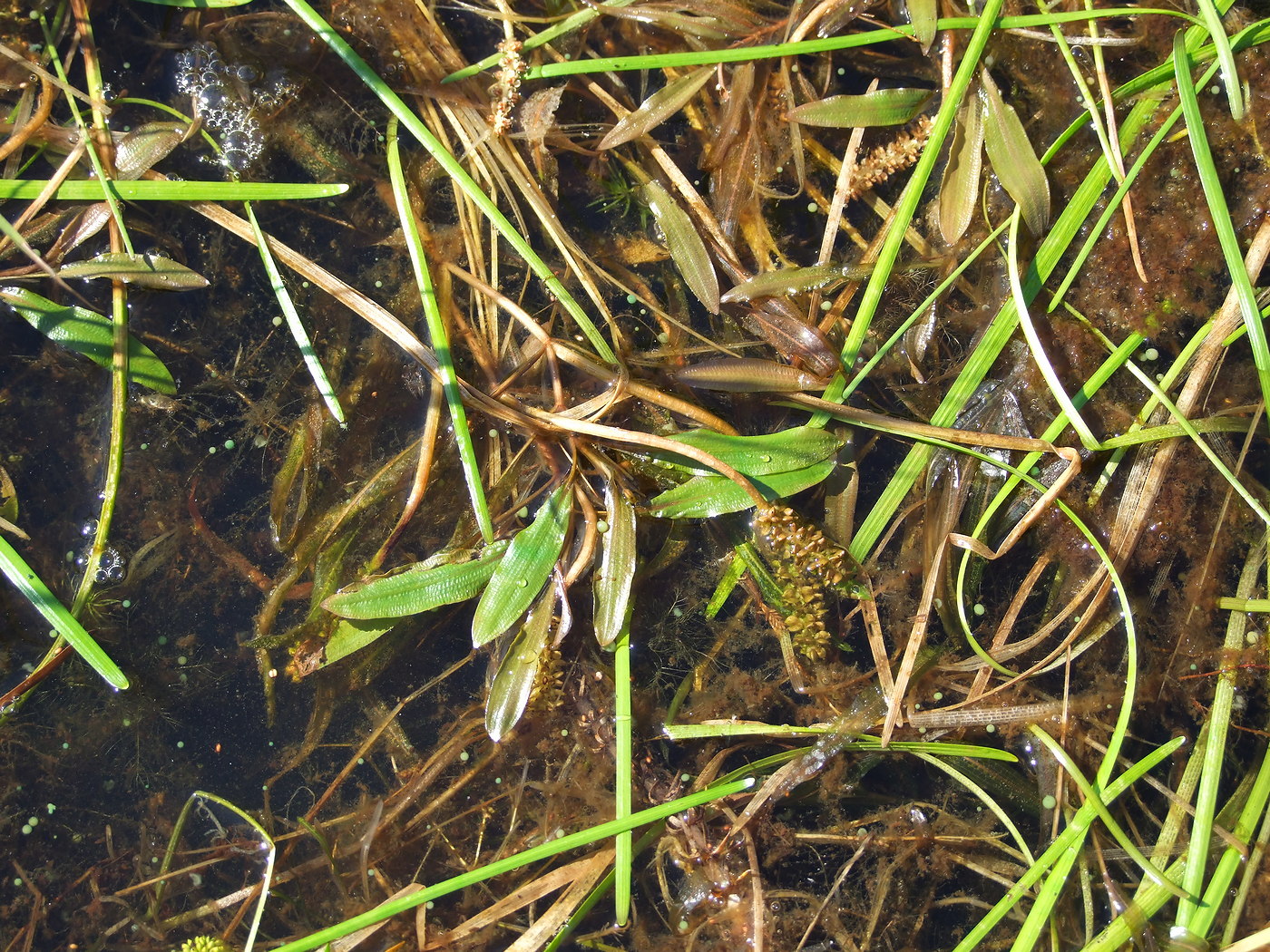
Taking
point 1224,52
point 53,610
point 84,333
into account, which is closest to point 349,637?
point 53,610

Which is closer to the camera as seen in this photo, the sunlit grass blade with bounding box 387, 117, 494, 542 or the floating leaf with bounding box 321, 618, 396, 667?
the sunlit grass blade with bounding box 387, 117, 494, 542

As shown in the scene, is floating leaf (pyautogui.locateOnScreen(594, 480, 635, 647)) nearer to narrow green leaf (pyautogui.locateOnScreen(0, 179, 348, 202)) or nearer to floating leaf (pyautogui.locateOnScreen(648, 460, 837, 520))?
floating leaf (pyautogui.locateOnScreen(648, 460, 837, 520))

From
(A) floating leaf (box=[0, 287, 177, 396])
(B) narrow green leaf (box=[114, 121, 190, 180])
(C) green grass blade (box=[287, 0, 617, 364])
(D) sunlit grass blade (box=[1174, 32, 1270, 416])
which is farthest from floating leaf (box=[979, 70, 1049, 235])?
(A) floating leaf (box=[0, 287, 177, 396])

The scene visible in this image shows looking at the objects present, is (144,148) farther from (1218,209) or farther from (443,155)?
(1218,209)

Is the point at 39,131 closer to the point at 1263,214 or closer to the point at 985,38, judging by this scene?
the point at 985,38

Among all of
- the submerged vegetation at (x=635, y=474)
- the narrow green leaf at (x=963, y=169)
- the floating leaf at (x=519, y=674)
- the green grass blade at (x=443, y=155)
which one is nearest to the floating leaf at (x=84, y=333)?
the submerged vegetation at (x=635, y=474)

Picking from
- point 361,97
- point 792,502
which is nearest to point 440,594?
point 792,502
